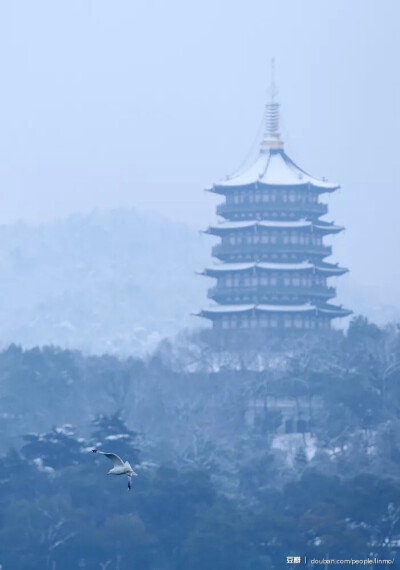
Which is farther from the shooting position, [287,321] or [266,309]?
[287,321]

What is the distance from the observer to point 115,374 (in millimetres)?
113688

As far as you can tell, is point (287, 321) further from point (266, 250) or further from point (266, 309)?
point (266, 250)

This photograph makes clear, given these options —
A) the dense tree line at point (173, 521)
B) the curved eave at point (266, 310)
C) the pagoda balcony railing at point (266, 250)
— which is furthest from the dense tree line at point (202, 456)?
the pagoda balcony railing at point (266, 250)

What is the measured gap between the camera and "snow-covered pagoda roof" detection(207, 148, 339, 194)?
4904 inches

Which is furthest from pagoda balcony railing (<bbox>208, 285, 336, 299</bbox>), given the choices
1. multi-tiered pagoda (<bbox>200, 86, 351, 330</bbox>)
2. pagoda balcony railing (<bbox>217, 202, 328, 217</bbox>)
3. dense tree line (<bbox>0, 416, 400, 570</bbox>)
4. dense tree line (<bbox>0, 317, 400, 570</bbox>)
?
dense tree line (<bbox>0, 416, 400, 570</bbox>)

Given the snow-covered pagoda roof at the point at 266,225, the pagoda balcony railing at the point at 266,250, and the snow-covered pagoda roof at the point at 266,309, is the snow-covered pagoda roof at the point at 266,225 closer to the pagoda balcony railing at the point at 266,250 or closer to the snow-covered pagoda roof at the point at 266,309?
the pagoda balcony railing at the point at 266,250

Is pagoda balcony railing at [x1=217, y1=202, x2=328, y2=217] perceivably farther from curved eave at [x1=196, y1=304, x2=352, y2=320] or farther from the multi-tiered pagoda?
curved eave at [x1=196, y1=304, x2=352, y2=320]

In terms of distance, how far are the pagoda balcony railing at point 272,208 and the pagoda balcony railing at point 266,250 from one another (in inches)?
69.8

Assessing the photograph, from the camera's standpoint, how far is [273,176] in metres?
125

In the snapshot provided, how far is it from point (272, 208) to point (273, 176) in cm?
211

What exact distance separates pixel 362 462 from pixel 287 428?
1693 centimetres

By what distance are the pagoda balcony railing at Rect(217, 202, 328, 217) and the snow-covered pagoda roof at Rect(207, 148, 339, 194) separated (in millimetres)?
1011

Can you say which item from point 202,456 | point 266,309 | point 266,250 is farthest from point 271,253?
point 202,456

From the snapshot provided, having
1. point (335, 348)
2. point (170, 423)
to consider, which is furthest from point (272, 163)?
point (170, 423)
